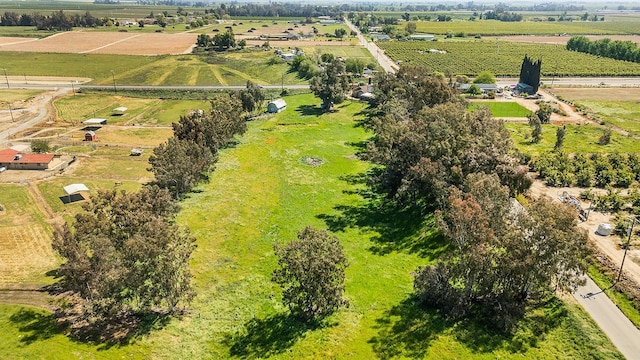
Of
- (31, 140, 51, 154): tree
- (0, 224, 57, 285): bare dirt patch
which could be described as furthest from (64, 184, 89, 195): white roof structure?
(31, 140, 51, 154): tree

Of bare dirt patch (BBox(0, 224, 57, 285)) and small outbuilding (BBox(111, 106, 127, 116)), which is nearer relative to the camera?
bare dirt patch (BBox(0, 224, 57, 285))

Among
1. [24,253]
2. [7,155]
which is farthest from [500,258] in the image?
[7,155]

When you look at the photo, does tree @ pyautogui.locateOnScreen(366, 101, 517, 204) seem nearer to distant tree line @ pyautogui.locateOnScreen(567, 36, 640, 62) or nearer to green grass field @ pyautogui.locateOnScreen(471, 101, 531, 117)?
green grass field @ pyautogui.locateOnScreen(471, 101, 531, 117)

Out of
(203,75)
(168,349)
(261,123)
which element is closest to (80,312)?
(168,349)

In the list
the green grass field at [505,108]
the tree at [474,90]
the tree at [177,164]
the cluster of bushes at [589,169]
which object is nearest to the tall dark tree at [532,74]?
the green grass field at [505,108]

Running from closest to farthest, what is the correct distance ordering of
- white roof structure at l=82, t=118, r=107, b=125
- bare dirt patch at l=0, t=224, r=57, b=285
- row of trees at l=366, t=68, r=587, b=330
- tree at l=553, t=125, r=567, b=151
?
row of trees at l=366, t=68, r=587, b=330 → bare dirt patch at l=0, t=224, r=57, b=285 → tree at l=553, t=125, r=567, b=151 → white roof structure at l=82, t=118, r=107, b=125

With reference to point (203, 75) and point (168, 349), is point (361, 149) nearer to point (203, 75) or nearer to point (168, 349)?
point (168, 349)

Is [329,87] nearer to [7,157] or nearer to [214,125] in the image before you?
[214,125]
